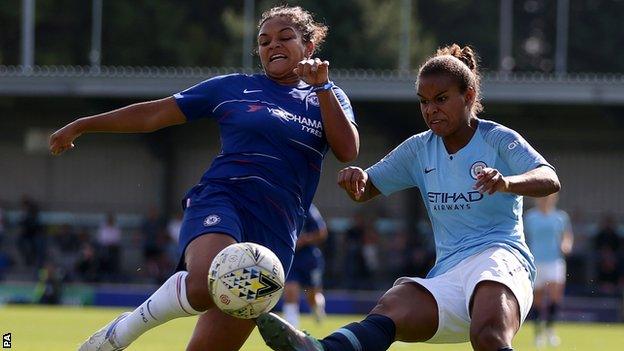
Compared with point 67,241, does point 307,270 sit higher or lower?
higher

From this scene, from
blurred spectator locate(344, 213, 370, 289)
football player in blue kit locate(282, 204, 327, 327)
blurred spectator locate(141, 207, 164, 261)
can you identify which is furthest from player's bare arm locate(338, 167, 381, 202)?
blurred spectator locate(141, 207, 164, 261)

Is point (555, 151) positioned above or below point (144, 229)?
above

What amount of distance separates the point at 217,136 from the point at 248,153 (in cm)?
2174

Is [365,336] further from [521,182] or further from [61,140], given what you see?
[61,140]

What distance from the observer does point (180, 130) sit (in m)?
28.8

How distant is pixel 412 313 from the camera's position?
20.6 ft

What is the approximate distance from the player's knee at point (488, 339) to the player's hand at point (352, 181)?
940mm

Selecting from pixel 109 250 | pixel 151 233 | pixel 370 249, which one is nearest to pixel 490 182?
pixel 370 249

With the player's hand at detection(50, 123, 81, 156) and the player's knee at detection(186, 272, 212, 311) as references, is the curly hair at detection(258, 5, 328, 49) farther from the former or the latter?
the player's knee at detection(186, 272, 212, 311)

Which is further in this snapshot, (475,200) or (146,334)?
(146,334)

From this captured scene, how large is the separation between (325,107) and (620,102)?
62.9 feet

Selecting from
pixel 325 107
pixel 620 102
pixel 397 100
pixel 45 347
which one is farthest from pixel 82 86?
pixel 325 107

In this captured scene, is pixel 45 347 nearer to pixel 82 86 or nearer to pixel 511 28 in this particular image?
pixel 82 86

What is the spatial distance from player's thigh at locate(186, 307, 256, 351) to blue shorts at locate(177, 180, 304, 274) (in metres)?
0.31
